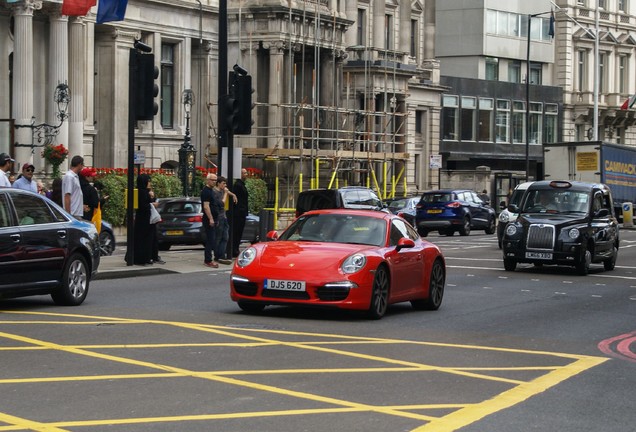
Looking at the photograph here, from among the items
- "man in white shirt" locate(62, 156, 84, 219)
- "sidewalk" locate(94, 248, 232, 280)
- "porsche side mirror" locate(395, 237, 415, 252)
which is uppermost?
"man in white shirt" locate(62, 156, 84, 219)

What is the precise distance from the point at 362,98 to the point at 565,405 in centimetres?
5349

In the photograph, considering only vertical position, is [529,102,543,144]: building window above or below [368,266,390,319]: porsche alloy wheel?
above

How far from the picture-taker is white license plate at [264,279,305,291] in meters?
15.7

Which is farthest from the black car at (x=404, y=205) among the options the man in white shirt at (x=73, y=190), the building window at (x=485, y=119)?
the building window at (x=485, y=119)

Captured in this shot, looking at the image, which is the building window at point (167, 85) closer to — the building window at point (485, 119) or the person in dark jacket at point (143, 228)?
the person in dark jacket at point (143, 228)

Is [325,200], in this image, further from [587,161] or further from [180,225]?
[587,161]

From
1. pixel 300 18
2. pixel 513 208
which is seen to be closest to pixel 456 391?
pixel 513 208

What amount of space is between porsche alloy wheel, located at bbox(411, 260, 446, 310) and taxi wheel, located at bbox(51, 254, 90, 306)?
14.2 ft

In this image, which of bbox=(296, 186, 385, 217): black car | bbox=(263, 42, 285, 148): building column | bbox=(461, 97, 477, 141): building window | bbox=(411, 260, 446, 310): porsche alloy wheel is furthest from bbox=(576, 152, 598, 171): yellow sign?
bbox=(411, 260, 446, 310): porsche alloy wheel

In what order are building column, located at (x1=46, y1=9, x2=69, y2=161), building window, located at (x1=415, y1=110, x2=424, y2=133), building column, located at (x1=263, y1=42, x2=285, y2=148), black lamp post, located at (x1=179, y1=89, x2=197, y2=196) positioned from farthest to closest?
1. building window, located at (x1=415, y1=110, x2=424, y2=133)
2. building column, located at (x1=263, y1=42, x2=285, y2=148)
3. black lamp post, located at (x1=179, y1=89, x2=197, y2=196)
4. building column, located at (x1=46, y1=9, x2=69, y2=161)

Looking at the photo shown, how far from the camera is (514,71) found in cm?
8119

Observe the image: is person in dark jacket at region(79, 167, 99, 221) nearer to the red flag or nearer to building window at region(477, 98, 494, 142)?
the red flag

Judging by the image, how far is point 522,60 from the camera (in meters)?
81.6

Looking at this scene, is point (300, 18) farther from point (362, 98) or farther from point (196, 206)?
point (196, 206)
